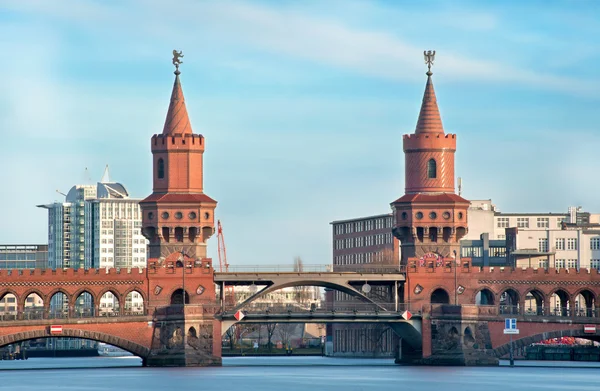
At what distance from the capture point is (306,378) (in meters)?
132

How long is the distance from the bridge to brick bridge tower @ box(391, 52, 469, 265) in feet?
10.8

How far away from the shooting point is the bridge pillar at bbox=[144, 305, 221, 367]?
14800 centimetres

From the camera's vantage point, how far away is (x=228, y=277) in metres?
152

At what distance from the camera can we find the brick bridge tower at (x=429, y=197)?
156m

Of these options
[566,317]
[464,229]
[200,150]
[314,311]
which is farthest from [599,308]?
[200,150]

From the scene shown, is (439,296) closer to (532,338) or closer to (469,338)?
(469,338)

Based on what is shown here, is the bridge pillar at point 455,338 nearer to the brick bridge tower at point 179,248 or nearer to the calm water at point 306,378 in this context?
the calm water at point 306,378

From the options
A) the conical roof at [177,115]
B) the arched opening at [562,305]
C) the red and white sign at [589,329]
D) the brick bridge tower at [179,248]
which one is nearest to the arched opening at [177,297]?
the brick bridge tower at [179,248]

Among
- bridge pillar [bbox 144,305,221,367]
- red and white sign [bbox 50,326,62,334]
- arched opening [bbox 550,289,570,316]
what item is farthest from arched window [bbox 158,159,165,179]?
arched opening [bbox 550,289,570,316]

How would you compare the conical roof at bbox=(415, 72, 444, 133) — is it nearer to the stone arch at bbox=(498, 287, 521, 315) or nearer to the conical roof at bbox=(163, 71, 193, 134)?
the stone arch at bbox=(498, 287, 521, 315)

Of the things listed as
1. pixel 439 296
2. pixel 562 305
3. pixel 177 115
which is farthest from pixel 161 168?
pixel 562 305

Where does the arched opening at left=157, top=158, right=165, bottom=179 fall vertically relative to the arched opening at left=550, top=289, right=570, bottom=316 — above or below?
above

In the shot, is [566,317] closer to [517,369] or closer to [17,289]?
[517,369]

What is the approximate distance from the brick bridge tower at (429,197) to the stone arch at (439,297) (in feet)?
10.8
